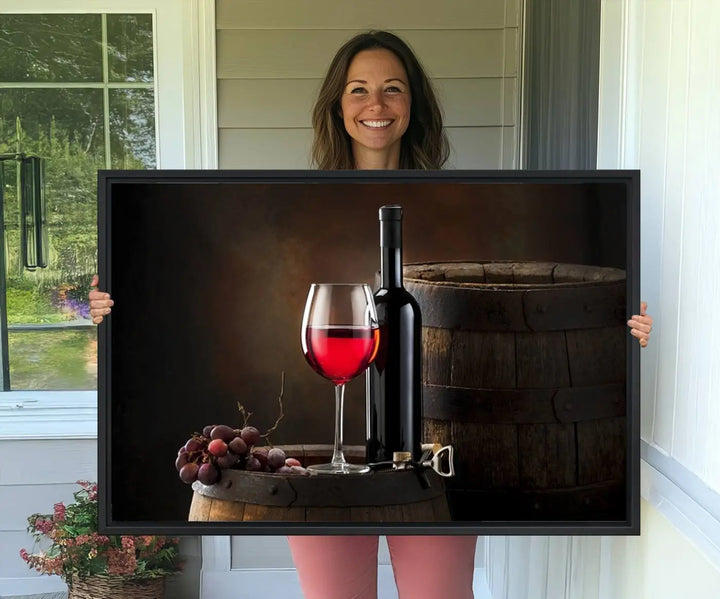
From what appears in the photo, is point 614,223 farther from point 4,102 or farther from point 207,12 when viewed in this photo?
point 4,102

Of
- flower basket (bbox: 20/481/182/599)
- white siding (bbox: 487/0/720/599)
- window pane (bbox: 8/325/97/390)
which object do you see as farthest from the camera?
window pane (bbox: 8/325/97/390)

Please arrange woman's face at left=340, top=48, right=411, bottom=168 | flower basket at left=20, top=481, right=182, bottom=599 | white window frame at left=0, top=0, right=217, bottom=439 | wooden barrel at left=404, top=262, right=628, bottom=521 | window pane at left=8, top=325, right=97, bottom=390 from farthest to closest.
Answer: window pane at left=8, top=325, right=97, bottom=390 → white window frame at left=0, top=0, right=217, bottom=439 → flower basket at left=20, top=481, right=182, bottom=599 → woman's face at left=340, top=48, right=411, bottom=168 → wooden barrel at left=404, top=262, right=628, bottom=521

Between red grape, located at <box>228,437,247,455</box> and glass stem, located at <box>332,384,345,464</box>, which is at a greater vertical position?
glass stem, located at <box>332,384,345,464</box>

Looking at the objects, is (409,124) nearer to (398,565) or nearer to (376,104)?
(376,104)

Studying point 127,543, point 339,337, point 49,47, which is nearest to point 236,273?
point 339,337

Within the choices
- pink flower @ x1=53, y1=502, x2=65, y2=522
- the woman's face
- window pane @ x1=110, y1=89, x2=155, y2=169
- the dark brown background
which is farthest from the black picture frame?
window pane @ x1=110, y1=89, x2=155, y2=169

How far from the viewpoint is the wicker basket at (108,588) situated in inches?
87.7

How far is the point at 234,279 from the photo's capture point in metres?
1.28

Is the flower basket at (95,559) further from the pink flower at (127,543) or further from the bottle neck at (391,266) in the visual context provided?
the bottle neck at (391,266)

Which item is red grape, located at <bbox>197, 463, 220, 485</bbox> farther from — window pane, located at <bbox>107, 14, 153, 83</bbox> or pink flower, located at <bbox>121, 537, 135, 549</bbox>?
window pane, located at <bbox>107, 14, 153, 83</bbox>

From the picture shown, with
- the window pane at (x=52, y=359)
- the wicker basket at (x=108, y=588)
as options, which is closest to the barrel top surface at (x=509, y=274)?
the wicker basket at (x=108, y=588)

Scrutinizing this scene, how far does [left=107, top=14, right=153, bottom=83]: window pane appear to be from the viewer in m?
2.42

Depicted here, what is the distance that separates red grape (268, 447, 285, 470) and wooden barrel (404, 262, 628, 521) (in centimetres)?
23

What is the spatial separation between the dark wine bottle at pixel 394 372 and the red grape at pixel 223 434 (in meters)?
0.21
